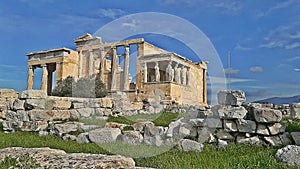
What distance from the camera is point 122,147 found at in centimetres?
713

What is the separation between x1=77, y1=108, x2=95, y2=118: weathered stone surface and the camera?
1244 centimetres

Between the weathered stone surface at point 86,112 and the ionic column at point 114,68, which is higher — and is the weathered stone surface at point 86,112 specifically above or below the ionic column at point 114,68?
below

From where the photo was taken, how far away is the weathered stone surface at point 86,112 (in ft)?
40.8

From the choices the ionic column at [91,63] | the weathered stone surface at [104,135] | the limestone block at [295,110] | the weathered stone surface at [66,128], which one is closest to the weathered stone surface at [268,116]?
the weathered stone surface at [104,135]

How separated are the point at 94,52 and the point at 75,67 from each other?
3.84 m

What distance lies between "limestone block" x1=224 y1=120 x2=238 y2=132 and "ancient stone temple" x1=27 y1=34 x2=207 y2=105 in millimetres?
24403

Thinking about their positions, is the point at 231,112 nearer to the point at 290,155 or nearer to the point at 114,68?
the point at 290,155

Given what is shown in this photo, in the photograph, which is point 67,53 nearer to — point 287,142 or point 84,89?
point 84,89

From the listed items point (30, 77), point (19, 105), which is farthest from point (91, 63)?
point (19, 105)

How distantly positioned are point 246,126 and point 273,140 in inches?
25.1

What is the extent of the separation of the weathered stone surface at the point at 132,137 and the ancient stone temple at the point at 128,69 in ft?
78.3

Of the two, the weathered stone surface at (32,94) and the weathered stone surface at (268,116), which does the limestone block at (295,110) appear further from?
the weathered stone surface at (32,94)

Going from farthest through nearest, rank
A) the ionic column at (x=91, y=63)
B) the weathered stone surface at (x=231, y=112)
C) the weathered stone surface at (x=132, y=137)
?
the ionic column at (x=91, y=63) < the weathered stone surface at (x=132, y=137) < the weathered stone surface at (x=231, y=112)

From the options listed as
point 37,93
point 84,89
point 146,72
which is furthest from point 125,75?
point 37,93
